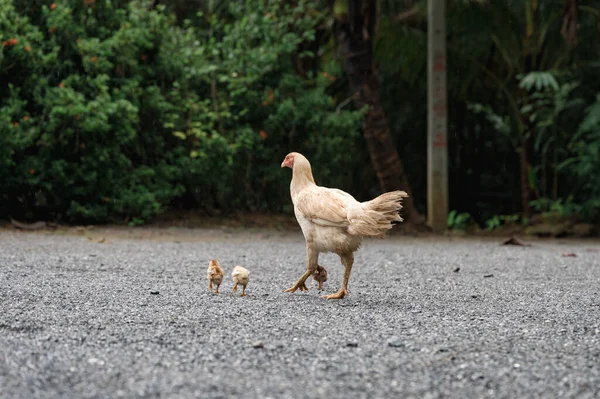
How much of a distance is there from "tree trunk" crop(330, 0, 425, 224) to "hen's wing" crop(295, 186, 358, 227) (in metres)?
7.26

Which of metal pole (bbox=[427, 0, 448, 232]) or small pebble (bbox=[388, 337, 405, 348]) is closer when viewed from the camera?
small pebble (bbox=[388, 337, 405, 348])

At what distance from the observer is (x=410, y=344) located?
400cm

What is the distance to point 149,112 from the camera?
12328 millimetres

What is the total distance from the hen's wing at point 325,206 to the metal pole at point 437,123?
24.6 ft

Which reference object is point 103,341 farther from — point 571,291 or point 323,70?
point 323,70

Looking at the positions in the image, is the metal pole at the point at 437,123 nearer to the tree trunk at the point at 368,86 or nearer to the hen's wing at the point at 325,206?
the tree trunk at the point at 368,86

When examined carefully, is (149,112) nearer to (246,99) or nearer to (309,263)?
(246,99)

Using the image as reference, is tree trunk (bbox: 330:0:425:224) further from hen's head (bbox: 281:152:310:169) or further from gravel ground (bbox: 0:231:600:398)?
hen's head (bbox: 281:152:310:169)

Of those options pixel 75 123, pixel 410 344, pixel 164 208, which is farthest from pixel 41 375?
pixel 164 208

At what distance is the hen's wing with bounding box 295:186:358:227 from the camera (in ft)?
17.5

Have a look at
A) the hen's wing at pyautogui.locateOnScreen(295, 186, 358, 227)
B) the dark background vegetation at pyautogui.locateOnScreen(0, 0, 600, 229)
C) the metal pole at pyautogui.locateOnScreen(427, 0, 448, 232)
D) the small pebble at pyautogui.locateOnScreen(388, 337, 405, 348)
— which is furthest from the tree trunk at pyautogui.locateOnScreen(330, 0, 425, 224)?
the small pebble at pyautogui.locateOnScreen(388, 337, 405, 348)

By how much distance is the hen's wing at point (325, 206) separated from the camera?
5.34m

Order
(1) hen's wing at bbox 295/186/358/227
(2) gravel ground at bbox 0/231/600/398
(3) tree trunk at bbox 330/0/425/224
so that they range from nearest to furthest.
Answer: (2) gravel ground at bbox 0/231/600/398, (1) hen's wing at bbox 295/186/358/227, (3) tree trunk at bbox 330/0/425/224

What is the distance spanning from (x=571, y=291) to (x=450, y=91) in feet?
33.7
